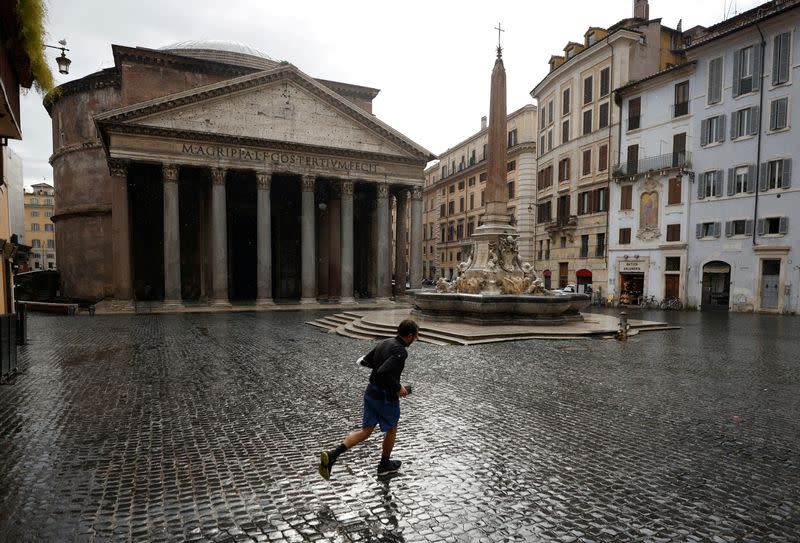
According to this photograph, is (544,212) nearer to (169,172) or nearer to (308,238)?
(308,238)

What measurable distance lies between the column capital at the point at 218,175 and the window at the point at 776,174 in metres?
28.6

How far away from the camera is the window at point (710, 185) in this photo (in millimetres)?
26188

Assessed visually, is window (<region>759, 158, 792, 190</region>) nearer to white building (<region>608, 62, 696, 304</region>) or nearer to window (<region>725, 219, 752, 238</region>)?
window (<region>725, 219, 752, 238</region>)

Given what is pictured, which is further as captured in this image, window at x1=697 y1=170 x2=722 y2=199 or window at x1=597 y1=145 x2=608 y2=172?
window at x1=597 y1=145 x2=608 y2=172

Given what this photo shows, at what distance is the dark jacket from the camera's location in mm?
4230

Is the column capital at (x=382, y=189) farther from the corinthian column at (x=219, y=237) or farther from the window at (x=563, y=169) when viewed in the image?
the window at (x=563, y=169)

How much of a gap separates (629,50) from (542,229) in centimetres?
1389

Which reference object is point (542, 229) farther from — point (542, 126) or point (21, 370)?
point (21, 370)

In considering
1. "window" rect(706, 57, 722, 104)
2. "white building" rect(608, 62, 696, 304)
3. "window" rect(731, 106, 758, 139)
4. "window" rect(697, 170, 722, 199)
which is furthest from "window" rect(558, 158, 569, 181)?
"window" rect(731, 106, 758, 139)

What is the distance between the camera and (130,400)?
7.06 metres

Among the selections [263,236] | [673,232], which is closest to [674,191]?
[673,232]

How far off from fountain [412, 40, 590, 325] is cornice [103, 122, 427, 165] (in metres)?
14.0

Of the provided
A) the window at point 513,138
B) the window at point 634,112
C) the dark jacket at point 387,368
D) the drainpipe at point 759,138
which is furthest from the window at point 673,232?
the dark jacket at point 387,368

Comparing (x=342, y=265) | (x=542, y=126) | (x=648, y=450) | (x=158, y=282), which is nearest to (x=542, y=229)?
(x=542, y=126)
